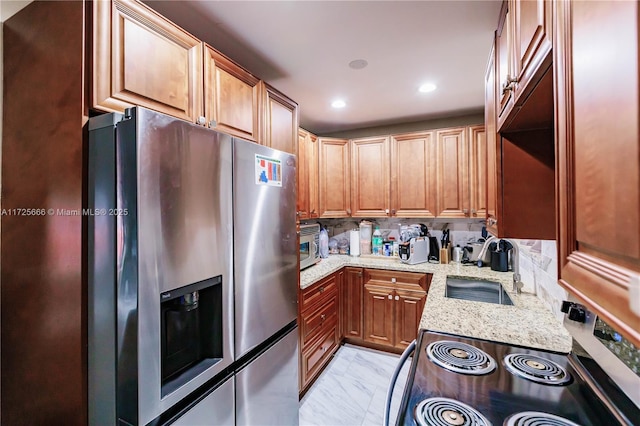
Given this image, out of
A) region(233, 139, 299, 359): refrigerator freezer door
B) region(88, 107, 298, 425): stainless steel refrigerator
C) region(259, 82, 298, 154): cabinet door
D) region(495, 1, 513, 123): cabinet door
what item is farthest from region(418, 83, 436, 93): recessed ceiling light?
region(88, 107, 298, 425): stainless steel refrigerator

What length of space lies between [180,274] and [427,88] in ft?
7.38

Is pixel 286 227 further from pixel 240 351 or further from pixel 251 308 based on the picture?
pixel 240 351

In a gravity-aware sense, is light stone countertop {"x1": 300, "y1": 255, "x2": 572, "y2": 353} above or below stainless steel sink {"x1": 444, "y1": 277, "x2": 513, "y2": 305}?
above

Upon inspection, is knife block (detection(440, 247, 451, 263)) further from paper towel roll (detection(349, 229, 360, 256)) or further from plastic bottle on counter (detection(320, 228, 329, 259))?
plastic bottle on counter (detection(320, 228, 329, 259))

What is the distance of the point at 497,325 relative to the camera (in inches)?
52.8

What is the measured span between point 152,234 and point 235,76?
3.31ft

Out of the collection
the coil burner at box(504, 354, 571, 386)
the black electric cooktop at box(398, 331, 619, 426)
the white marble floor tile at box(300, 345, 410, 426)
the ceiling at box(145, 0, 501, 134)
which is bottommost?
the white marble floor tile at box(300, 345, 410, 426)

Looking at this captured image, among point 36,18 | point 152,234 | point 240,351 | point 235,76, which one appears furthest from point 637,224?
point 36,18

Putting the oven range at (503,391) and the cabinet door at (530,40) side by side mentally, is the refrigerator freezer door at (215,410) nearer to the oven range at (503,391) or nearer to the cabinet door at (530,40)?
the oven range at (503,391)

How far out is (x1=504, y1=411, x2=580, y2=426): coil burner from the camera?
759 millimetres

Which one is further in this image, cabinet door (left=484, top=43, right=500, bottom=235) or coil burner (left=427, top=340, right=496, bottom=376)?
cabinet door (left=484, top=43, right=500, bottom=235)

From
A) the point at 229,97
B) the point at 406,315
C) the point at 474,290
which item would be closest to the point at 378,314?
the point at 406,315

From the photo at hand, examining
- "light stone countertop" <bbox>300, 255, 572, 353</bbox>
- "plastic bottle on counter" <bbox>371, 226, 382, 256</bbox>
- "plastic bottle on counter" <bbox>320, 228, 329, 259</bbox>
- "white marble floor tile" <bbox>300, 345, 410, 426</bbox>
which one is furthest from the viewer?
"plastic bottle on counter" <bbox>371, 226, 382, 256</bbox>

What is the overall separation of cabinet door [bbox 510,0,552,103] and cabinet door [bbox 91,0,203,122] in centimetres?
A: 125
